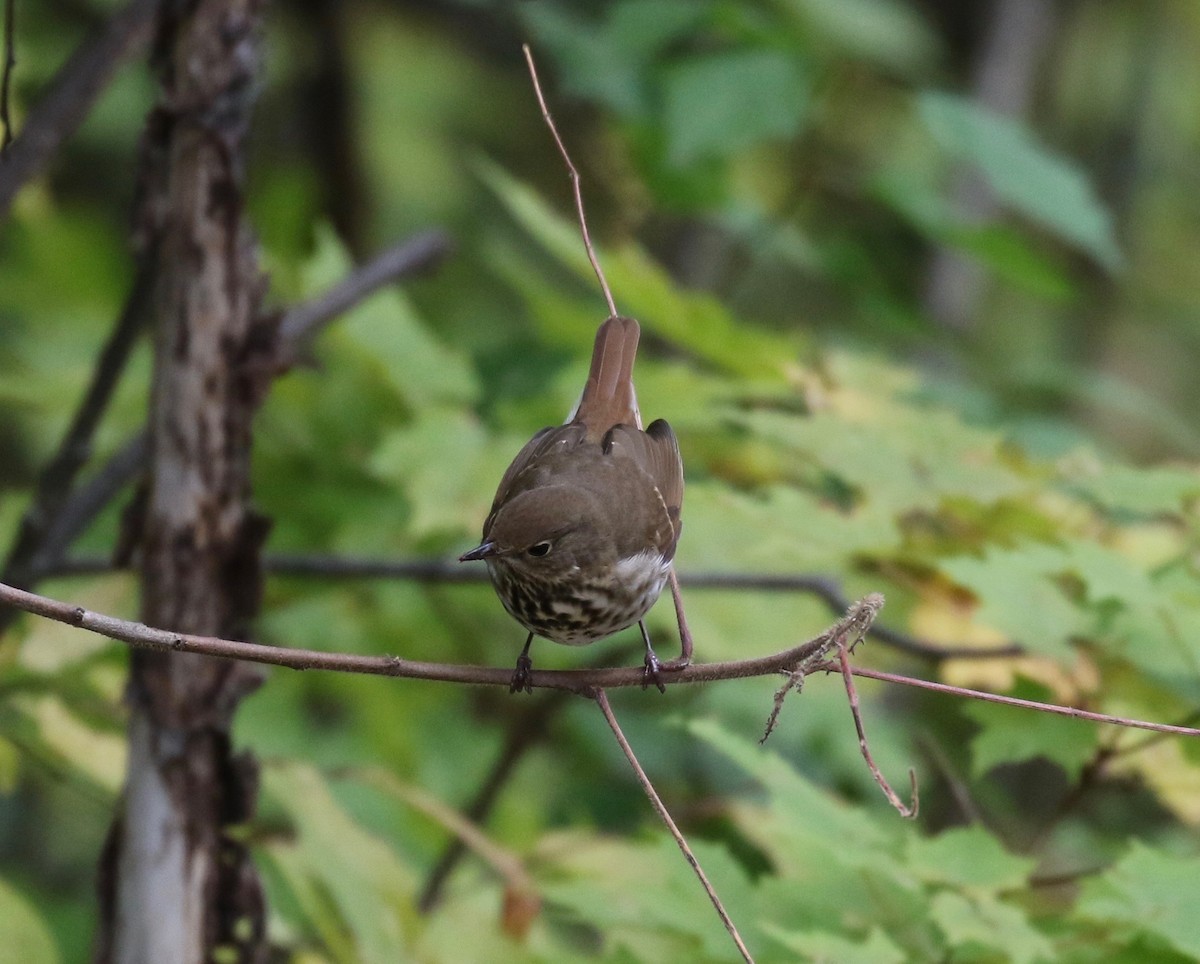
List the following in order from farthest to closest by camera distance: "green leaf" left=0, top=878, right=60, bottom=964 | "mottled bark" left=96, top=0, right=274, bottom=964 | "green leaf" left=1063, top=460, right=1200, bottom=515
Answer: "green leaf" left=1063, top=460, right=1200, bottom=515 < "green leaf" left=0, top=878, right=60, bottom=964 < "mottled bark" left=96, top=0, right=274, bottom=964

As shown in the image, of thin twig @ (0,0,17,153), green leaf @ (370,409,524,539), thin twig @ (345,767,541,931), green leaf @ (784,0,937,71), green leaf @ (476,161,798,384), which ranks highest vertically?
green leaf @ (784,0,937,71)

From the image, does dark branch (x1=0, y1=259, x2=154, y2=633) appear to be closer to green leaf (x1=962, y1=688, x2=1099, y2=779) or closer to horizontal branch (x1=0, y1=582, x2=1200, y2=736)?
horizontal branch (x1=0, y1=582, x2=1200, y2=736)

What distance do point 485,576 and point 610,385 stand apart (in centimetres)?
61

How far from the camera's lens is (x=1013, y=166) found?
10.8 feet

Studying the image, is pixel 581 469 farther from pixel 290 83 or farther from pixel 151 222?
pixel 290 83

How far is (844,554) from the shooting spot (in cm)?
232

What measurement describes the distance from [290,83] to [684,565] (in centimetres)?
384

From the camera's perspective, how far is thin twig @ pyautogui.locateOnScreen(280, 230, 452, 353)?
2199 millimetres

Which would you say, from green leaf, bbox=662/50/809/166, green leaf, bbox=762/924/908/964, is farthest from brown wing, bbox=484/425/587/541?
green leaf, bbox=662/50/809/166

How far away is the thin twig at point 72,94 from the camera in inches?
74.4

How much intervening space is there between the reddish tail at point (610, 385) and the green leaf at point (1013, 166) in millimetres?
1664

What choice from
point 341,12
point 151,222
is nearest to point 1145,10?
point 341,12

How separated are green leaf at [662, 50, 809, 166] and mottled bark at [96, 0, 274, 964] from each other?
1527 mm

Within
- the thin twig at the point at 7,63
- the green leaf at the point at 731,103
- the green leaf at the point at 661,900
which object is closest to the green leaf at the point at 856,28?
the green leaf at the point at 731,103
